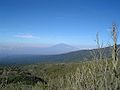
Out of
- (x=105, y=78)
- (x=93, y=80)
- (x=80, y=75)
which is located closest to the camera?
(x=105, y=78)

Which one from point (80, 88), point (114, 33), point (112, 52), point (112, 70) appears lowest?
point (80, 88)

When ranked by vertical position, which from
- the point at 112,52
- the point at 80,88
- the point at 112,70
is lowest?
the point at 80,88

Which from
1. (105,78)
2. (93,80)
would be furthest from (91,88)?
(105,78)

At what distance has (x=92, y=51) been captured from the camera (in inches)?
311

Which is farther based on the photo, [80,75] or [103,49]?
[80,75]

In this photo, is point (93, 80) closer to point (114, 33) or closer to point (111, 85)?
point (111, 85)

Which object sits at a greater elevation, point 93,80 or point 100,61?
point 100,61

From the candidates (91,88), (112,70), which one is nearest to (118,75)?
(112,70)

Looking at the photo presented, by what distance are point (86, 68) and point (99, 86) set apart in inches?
50.5

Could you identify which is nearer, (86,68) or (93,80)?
(93,80)

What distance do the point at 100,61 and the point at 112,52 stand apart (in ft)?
1.50

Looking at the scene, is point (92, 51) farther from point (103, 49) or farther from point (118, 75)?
point (118, 75)

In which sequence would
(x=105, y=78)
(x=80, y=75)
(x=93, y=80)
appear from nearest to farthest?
(x=105, y=78)
(x=93, y=80)
(x=80, y=75)

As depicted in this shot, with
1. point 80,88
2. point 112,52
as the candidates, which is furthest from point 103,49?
point 80,88
